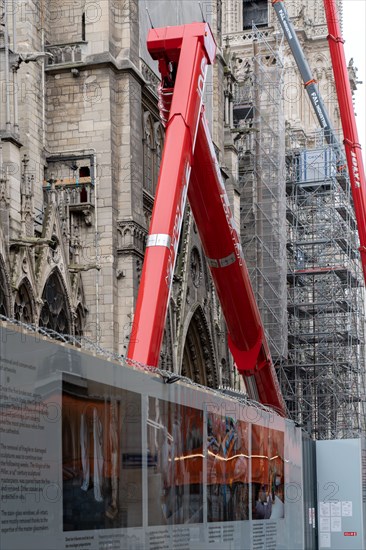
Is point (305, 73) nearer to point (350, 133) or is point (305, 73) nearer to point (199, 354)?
point (350, 133)

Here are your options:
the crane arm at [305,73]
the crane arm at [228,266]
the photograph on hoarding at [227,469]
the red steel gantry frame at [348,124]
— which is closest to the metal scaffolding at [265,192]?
the crane arm at [305,73]

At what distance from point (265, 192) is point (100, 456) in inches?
1391

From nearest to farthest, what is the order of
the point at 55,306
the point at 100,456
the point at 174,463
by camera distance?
the point at 100,456, the point at 174,463, the point at 55,306

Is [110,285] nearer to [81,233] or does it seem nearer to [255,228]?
[81,233]

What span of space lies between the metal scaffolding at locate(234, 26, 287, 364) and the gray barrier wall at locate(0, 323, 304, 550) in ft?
90.4

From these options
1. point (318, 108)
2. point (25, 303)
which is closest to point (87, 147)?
point (25, 303)

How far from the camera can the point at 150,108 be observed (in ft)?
109

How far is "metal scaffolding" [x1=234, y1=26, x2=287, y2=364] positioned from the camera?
42.9m

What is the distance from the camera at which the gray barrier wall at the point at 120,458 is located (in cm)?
839

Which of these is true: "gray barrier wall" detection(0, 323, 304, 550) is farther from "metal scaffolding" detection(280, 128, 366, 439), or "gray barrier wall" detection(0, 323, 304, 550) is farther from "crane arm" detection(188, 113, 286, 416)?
"metal scaffolding" detection(280, 128, 366, 439)

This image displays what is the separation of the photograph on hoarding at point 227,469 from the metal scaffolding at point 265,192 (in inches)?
1118

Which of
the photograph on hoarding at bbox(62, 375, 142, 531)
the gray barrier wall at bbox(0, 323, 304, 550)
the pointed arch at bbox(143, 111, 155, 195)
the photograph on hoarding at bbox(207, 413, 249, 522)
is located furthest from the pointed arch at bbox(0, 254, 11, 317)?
the photograph on hoarding at bbox(62, 375, 142, 531)

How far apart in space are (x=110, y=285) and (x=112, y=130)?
3.93 m

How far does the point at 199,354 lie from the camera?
122 ft
